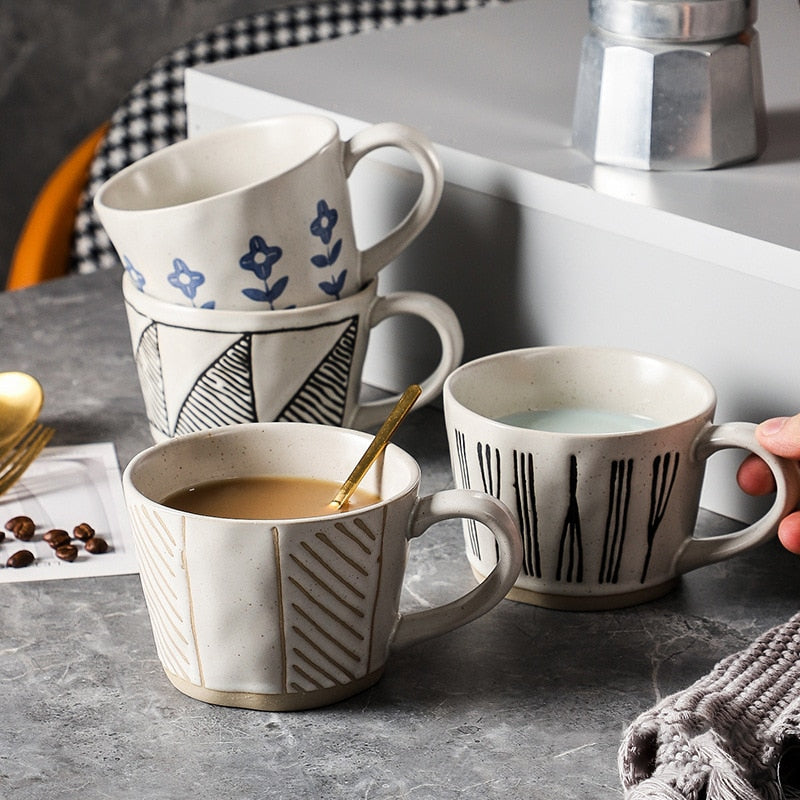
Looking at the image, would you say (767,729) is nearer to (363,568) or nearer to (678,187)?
(363,568)

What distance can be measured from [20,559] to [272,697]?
7.4 inches

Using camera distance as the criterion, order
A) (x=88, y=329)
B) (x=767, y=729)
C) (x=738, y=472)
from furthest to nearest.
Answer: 1. (x=88, y=329)
2. (x=738, y=472)
3. (x=767, y=729)

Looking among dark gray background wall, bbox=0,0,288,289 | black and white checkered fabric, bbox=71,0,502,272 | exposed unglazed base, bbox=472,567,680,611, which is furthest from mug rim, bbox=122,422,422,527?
dark gray background wall, bbox=0,0,288,289

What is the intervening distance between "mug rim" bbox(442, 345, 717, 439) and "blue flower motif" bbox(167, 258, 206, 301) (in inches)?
6.0

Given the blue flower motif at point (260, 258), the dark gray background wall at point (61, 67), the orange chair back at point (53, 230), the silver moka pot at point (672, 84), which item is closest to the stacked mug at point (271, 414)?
the blue flower motif at point (260, 258)

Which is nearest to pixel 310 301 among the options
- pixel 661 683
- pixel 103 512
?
pixel 103 512

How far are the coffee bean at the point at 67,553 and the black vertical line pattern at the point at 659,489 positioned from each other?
294 mm

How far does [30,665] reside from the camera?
2.03 feet

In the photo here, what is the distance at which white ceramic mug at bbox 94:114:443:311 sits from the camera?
28.2 inches

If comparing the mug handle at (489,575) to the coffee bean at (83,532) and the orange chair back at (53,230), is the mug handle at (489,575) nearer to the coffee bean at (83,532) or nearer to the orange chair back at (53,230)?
the coffee bean at (83,532)

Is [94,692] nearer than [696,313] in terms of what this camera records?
Yes

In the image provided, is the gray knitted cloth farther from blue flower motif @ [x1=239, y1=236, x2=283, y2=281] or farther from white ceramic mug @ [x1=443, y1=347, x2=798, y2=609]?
blue flower motif @ [x1=239, y1=236, x2=283, y2=281]

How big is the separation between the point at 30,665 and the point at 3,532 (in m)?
0.13

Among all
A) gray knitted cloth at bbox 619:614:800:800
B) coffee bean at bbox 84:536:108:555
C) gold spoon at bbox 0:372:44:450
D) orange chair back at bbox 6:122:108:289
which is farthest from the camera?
orange chair back at bbox 6:122:108:289
